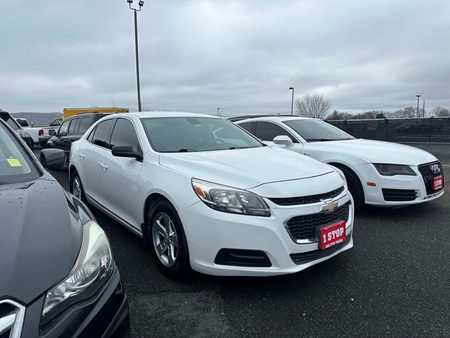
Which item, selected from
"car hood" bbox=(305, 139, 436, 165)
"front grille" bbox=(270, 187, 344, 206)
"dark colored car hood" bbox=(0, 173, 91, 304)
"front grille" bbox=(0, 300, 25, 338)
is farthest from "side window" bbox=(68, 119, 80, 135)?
"front grille" bbox=(0, 300, 25, 338)

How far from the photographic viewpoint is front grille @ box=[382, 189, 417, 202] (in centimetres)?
461

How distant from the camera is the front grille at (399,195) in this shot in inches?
181

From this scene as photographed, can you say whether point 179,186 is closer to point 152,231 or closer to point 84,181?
point 152,231

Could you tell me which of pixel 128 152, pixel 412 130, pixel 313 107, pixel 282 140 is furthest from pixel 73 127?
pixel 313 107

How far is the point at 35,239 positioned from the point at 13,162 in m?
1.12

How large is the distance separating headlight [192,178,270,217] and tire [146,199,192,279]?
1.15 feet

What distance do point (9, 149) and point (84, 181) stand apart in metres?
2.32

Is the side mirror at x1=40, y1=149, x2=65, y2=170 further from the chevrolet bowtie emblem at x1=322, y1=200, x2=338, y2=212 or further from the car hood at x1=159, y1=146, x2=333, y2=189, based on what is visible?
the chevrolet bowtie emblem at x1=322, y1=200, x2=338, y2=212

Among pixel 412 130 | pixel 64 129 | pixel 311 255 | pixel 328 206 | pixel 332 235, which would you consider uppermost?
pixel 64 129

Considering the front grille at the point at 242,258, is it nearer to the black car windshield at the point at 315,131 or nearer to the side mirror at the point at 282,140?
the side mirror at the point at 282,140

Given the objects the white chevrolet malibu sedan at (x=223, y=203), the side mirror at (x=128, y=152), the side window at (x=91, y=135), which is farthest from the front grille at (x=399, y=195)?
the side window at (x=91, y=135)

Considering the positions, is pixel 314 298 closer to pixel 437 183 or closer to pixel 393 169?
pixel 393 169

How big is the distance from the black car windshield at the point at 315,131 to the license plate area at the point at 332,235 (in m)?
3.06

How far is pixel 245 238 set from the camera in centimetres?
252
